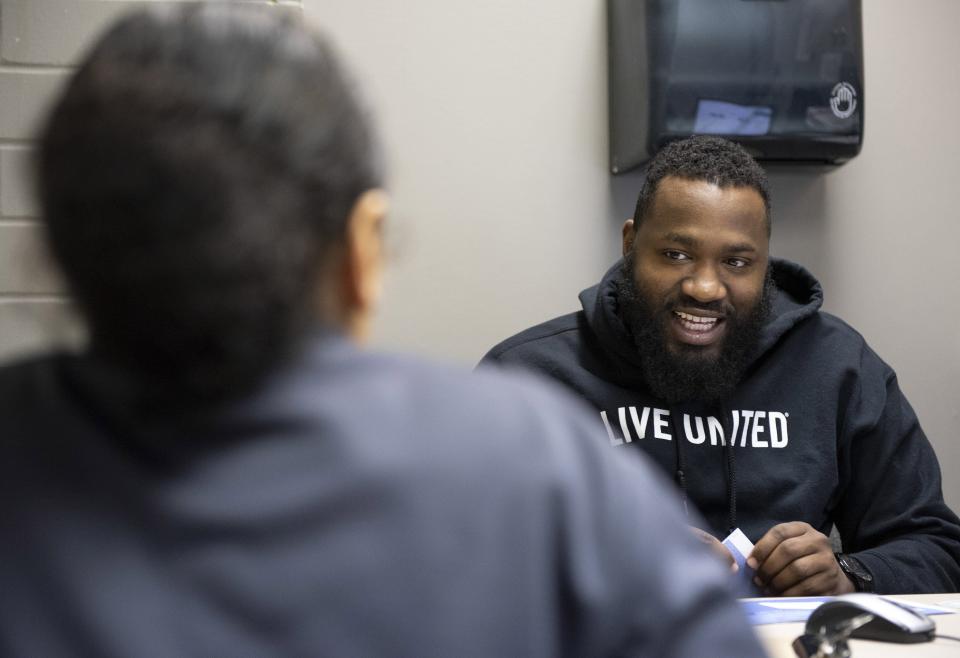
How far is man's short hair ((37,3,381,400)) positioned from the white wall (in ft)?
6.10

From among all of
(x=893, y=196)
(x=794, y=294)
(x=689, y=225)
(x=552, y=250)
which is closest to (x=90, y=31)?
(x=552, y=250)

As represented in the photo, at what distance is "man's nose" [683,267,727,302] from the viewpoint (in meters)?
2.15

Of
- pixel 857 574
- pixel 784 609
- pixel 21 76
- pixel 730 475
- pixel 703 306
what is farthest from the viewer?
pixel 21 76

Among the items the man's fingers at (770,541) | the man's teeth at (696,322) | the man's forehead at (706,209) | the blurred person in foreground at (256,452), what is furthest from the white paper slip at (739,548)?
the blurred person in foreground at (256,452)

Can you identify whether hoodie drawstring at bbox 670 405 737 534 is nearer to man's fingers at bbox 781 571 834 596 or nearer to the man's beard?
the man's beard

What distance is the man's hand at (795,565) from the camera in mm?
1767

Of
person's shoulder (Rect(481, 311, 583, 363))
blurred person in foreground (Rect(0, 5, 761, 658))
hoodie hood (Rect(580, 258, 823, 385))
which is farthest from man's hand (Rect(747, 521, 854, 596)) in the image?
blurred person in foreground (Rect(0, 5, 761, 658))

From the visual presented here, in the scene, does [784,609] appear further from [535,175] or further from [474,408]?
[535,175]

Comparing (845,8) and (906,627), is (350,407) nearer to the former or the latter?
(906,627)

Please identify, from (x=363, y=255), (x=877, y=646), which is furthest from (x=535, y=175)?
(x=363, y=255)

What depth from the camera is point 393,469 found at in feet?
1.95

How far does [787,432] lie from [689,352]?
0.25 metres

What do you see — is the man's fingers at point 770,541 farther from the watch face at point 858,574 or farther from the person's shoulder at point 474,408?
the person's shoulder at point 474,408

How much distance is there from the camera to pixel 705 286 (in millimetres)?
2148
